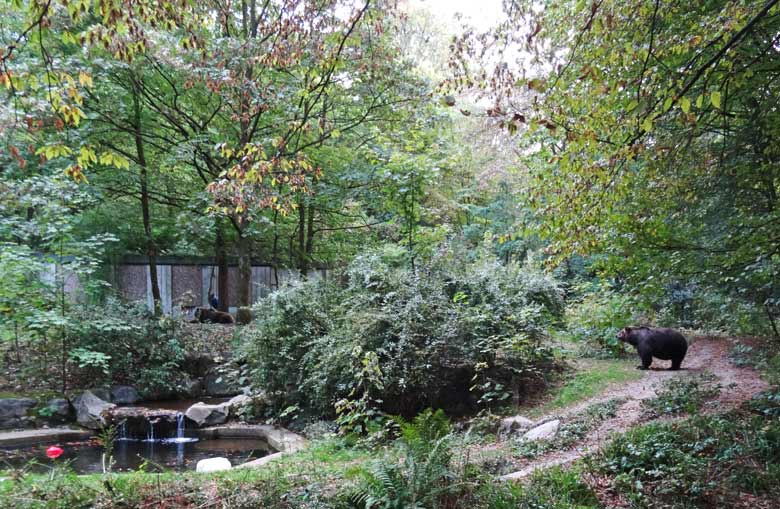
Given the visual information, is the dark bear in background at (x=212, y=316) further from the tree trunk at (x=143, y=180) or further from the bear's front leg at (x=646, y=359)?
the bear's front leg at (x=646, y=359)

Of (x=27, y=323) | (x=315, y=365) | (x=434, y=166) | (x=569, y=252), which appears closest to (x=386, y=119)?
(x=434, y=166)

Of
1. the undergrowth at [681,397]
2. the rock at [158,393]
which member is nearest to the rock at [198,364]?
the rock at [158,393]

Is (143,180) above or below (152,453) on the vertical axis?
above

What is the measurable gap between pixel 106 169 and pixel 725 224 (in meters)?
12.5

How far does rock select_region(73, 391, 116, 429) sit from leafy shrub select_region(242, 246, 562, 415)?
8.68 feet

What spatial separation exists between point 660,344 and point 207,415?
8.03 meters

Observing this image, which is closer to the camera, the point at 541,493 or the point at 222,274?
the point at 541,493

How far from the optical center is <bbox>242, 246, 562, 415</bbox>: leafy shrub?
27.5ft

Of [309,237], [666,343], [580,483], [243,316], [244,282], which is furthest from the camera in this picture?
[309,237]

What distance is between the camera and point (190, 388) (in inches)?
470

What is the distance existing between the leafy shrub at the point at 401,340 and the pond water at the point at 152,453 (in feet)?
3.69

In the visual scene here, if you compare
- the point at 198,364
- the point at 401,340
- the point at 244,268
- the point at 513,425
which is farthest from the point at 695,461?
the point at 244,268

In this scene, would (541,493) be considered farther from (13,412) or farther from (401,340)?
(13,412)

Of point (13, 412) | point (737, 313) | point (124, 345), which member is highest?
point (737, 313)
